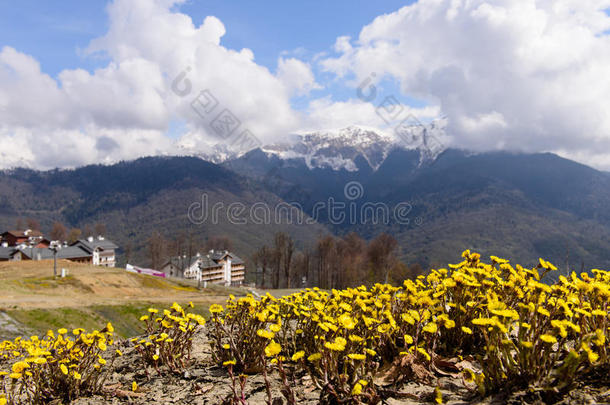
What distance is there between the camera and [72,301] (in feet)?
116

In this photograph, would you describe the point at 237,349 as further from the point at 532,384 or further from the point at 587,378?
the point at 587,378

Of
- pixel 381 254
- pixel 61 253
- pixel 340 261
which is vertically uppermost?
pixel 381 254

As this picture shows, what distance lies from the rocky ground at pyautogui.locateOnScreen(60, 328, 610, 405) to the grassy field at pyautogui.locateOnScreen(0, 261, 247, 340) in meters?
24.7

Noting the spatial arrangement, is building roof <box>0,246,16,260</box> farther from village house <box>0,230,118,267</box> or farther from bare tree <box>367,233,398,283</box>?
bare tree <box>367,233,398,283</box>

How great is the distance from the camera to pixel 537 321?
11.2 feet

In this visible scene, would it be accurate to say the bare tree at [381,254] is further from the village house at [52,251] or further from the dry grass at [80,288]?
the village house at [52,251]

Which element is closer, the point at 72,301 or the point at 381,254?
the point at 72,301

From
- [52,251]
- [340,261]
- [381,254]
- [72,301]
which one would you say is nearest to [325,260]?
[340,261]

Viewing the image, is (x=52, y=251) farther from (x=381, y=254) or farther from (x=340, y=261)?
(x=381, y=254)

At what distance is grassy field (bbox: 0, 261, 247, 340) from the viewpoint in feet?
89.8

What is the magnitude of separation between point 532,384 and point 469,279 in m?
1.32

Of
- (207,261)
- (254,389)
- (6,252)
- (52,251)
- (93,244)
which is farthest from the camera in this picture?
(207,261)

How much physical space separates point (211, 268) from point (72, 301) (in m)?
89.4

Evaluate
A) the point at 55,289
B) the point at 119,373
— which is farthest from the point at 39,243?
the point at 119,373
